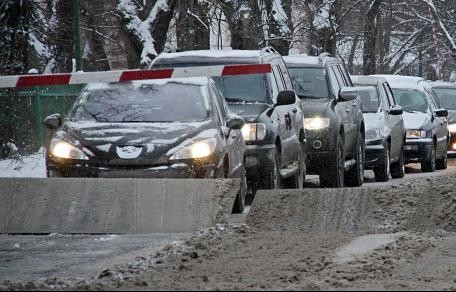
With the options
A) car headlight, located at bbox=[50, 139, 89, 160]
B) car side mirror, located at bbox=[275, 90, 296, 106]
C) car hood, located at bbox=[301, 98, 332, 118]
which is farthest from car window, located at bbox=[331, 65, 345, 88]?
car headlight, located at bbox=[50, 139, 89, 160]

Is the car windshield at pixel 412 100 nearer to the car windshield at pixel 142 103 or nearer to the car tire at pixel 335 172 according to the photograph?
the car tire at pixel 335 172

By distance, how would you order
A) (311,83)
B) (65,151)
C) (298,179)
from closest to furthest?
(65,151) → (298,179) → (311,83)

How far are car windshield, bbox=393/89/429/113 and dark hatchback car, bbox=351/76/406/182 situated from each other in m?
2.40

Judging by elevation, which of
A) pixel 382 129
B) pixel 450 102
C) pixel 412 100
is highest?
pixel 382 129

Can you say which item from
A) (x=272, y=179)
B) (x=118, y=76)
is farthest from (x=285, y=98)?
(x=118, y=76)

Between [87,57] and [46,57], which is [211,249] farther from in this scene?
[87,57]

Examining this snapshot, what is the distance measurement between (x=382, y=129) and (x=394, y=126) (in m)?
0.71

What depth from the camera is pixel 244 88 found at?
16250 mm

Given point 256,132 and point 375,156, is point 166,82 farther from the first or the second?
point 375,156

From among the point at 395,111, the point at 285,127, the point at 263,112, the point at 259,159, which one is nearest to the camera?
the point at 259,159

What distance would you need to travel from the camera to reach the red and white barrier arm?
1168 centimetres

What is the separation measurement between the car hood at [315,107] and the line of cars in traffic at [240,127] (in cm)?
2

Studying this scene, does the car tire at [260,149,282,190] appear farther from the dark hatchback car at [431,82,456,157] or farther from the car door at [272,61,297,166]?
the dark hatchback car at [431,82,456,157]

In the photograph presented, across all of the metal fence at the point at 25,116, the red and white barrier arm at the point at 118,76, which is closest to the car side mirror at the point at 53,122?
the red and white barrier arm at the point at 118,76
